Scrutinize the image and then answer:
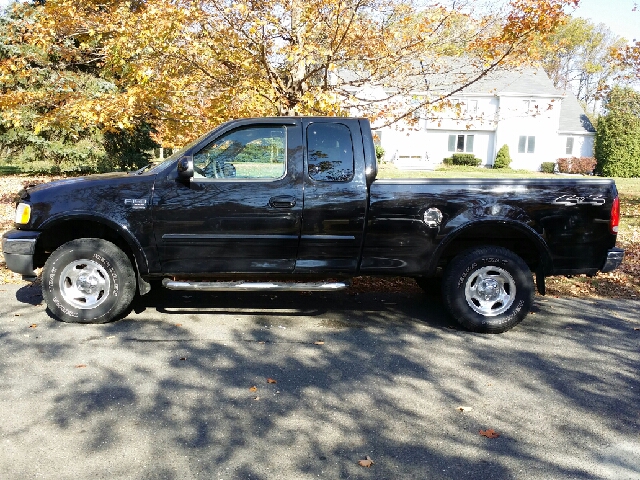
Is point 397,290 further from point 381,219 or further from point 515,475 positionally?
point 515,475

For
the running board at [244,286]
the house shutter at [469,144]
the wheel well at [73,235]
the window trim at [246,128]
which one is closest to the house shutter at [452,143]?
the house shutter at [469,144]

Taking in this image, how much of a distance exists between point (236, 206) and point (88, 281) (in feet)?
5.37

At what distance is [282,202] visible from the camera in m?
5.58

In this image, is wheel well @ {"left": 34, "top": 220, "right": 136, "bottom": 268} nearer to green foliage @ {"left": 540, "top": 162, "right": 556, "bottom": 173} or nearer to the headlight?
the headlight

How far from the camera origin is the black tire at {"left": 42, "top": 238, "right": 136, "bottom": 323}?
5.67 metres

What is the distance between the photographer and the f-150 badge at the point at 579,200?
5.64 meters

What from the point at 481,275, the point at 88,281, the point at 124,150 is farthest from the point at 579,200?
the point at 124,150

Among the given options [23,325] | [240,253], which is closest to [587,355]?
[240,253]

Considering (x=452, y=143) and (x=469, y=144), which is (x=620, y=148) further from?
(x=452, y=143)

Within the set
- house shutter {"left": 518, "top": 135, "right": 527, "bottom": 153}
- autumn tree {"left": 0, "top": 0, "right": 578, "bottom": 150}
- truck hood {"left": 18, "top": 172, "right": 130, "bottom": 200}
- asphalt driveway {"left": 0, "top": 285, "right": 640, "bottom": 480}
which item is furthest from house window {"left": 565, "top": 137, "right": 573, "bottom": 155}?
truck hood {"left": 18, "top": 172, "right": 130, "bottom": 200}

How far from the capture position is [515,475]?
10.7ft

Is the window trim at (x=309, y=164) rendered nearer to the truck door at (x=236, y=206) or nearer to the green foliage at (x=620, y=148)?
the truck door at (x=236, y=206)

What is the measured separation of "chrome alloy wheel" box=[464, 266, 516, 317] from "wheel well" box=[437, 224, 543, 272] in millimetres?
345

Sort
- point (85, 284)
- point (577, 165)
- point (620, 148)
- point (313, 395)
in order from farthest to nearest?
point (577, 165) < point (620, 148) < point (85, 284) < point (313, 395)
